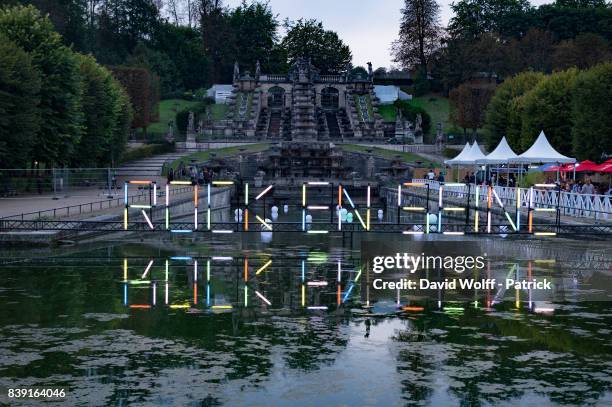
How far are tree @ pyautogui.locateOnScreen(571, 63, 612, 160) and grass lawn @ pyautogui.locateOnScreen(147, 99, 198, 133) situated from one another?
223 ft

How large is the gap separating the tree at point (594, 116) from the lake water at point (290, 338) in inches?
1200

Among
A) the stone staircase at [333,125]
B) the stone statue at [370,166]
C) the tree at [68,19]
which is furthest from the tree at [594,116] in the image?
the tree at [68,19]

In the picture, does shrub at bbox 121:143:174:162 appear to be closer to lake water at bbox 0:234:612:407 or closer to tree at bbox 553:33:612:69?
tree at bbox 553:33:612:69

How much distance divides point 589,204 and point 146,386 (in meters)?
31.6

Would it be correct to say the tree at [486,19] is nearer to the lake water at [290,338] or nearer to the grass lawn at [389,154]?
the grass lawn at [389,154]

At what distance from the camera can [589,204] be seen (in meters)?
42.7

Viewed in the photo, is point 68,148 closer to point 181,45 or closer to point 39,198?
point 39,198

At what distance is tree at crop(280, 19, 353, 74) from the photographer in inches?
5969

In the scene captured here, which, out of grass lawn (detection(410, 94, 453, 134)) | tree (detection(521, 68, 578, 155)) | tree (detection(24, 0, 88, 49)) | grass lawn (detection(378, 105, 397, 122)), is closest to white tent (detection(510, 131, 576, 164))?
tree (detection(521, 68, 578, 155))

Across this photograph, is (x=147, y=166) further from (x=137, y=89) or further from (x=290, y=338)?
(x=290, y=338)

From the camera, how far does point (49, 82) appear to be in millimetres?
63594

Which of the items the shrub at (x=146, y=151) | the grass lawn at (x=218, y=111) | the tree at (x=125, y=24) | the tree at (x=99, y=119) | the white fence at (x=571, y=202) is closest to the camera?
the white fence at (x=571, y=202)

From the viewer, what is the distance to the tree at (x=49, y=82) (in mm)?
62844

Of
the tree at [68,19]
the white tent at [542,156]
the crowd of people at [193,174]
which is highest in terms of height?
the tree at [68,19]
